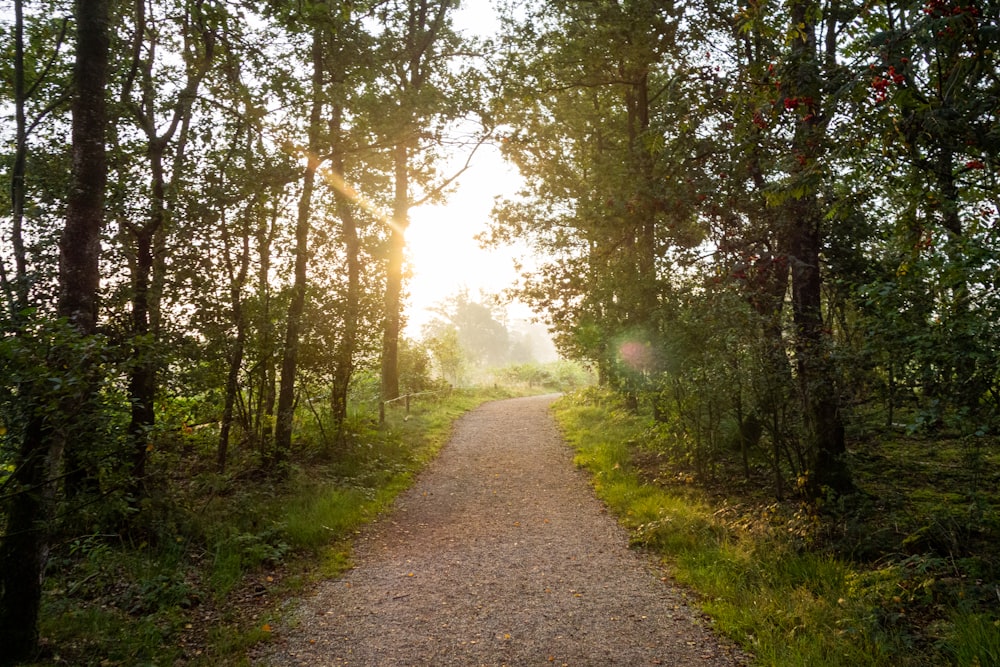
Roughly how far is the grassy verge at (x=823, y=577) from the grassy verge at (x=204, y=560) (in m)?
4.12

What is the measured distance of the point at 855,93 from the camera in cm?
405

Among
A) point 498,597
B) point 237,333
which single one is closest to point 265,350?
point 237,333

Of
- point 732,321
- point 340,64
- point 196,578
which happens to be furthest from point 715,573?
point 340,64

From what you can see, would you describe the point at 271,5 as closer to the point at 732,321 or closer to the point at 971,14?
the point at 971,14

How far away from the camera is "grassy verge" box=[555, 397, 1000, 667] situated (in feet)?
12.7

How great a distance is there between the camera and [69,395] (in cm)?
360

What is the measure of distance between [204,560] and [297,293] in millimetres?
4401

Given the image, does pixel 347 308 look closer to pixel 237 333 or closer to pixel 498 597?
pixel 237 333

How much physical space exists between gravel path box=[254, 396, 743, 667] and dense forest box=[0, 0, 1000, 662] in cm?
226

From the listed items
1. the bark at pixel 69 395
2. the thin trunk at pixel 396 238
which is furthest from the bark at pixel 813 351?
the thin trunk at pixel 396 238

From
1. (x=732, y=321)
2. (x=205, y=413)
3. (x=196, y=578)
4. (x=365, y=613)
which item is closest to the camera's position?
(x=365, y=613)

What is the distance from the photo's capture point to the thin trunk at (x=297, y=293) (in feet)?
29.3

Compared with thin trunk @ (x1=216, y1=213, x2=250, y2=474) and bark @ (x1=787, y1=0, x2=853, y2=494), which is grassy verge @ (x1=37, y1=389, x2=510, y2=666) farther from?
bark @ (x1=787, y1=0, x2=853, y2=494)

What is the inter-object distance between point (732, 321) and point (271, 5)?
641cm
